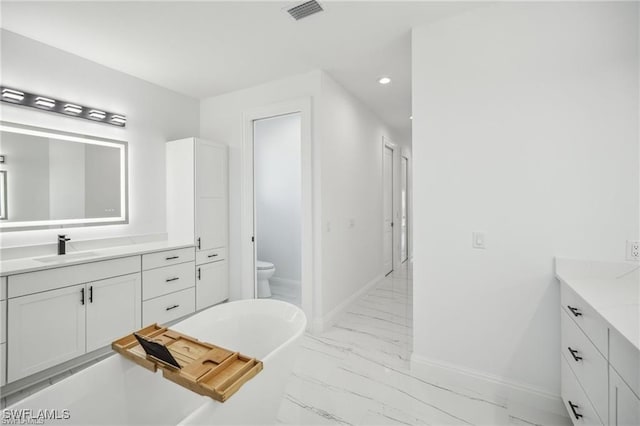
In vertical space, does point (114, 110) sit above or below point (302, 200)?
above

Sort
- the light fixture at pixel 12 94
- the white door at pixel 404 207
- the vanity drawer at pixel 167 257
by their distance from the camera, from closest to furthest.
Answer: the light fixture at pixel 12 94
the vanity drawer at pixel 167 257
the white door at pixel 404 207

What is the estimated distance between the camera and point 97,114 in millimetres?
2797

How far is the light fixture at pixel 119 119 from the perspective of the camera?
2918mm

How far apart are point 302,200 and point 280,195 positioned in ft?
2.95

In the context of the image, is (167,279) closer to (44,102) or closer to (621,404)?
(44,102)

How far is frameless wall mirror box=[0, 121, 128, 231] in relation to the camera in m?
2.29

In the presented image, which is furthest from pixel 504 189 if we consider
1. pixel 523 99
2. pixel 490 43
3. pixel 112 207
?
pixel 112 207

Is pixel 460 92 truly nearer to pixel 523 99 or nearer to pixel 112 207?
pixel 523 99

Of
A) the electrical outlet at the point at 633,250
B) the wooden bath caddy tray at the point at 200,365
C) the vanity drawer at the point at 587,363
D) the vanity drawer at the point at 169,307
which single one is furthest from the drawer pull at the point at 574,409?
the vanity drawer at the point at 169,307

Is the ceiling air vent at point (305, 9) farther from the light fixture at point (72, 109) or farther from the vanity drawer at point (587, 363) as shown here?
the vanity drawer at point (587, 363)

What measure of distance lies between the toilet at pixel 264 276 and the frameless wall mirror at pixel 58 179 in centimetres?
156

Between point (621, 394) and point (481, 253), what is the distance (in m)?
1.01

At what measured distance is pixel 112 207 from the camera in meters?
2.92

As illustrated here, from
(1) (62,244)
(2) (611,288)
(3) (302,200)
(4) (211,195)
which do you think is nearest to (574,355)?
(2) (611,288)
